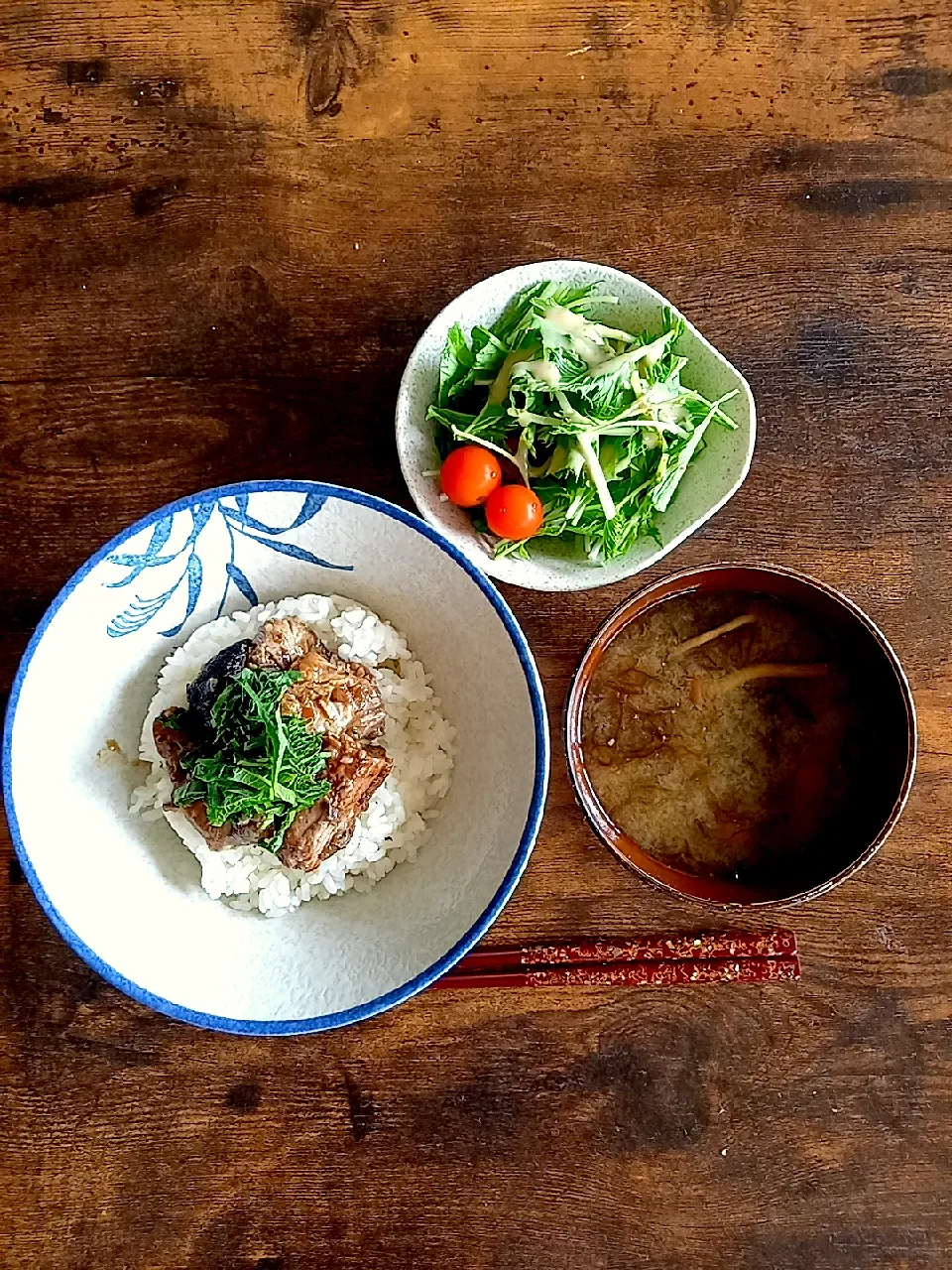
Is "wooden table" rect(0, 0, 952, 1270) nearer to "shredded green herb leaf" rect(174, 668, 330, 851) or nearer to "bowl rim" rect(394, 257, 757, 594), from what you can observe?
"bowl rim" rect(394, 257, 757, 594)

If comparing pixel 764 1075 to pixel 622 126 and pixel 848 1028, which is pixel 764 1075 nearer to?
pixel 848 1028

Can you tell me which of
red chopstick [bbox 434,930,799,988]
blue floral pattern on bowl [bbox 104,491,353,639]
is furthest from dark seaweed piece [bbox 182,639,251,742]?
red chopstick [bbox 434,930,799,988]

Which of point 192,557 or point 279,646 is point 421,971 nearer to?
point 279,646

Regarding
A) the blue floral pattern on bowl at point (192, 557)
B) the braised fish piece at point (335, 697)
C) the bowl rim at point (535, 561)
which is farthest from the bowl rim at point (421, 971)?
the braised fish piece at point (335, 697)

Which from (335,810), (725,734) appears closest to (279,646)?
(335,810)

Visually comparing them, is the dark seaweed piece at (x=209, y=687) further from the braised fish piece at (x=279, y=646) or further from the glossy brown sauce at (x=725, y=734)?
the glossy brown sauce at (x=725, y=734)
